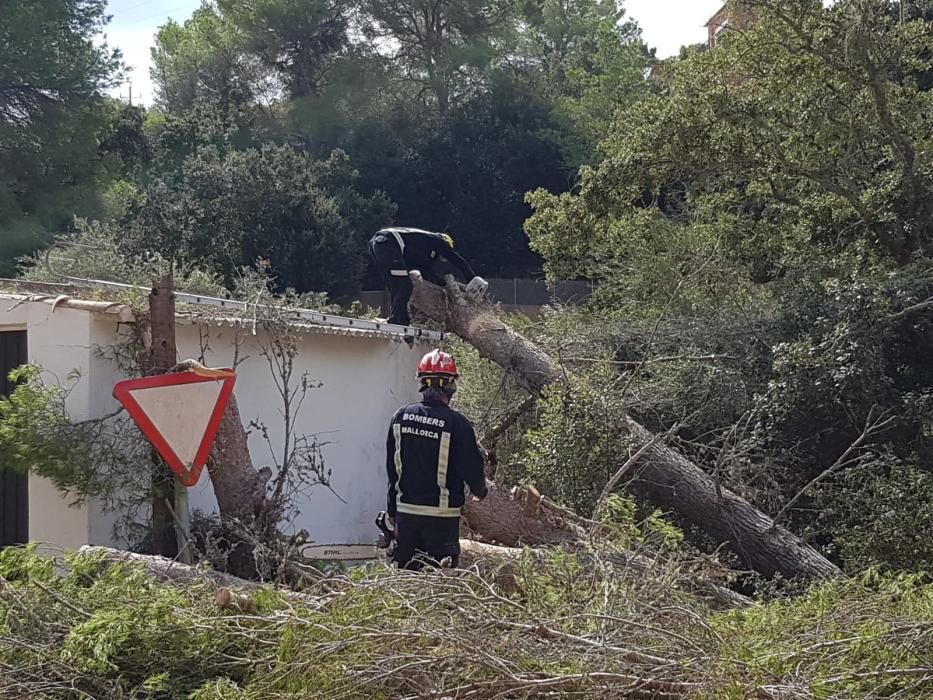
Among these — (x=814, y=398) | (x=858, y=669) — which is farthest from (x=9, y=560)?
(x=814, y=398)

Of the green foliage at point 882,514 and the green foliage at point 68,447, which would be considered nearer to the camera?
the green foliage at point 68,447

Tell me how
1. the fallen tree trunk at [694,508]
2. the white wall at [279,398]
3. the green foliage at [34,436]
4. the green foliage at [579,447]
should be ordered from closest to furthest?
1. the green foliage at [34,436]
2. the white wall at [279,398]
3. the fallen tree trunk at [694,508]
4. the green foliage at [579,447]

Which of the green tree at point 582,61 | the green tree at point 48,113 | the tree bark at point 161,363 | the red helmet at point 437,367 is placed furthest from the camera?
the green tree at point 582,61

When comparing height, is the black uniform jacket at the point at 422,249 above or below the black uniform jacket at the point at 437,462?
above

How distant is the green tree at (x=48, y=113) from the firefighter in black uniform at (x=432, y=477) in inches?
773

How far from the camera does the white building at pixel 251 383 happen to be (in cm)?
630

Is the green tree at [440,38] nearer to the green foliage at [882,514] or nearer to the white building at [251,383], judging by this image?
the white building at [251,383]

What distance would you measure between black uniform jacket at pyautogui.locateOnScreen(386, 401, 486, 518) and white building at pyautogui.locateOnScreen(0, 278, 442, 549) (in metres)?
1.85

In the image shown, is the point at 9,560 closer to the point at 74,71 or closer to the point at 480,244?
the point at 74,71

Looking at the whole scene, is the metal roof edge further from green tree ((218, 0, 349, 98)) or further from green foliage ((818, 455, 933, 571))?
green tree ((218, 0, 349, 98))

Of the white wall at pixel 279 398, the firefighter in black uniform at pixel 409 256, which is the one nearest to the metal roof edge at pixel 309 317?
the white wall at pixel 279 398

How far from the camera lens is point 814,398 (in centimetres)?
845

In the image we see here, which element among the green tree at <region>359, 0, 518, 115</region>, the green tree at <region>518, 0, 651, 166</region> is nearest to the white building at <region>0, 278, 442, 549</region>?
the green tree at <region>518, 0, 651, 166</region>

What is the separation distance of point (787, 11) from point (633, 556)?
24.6ft
